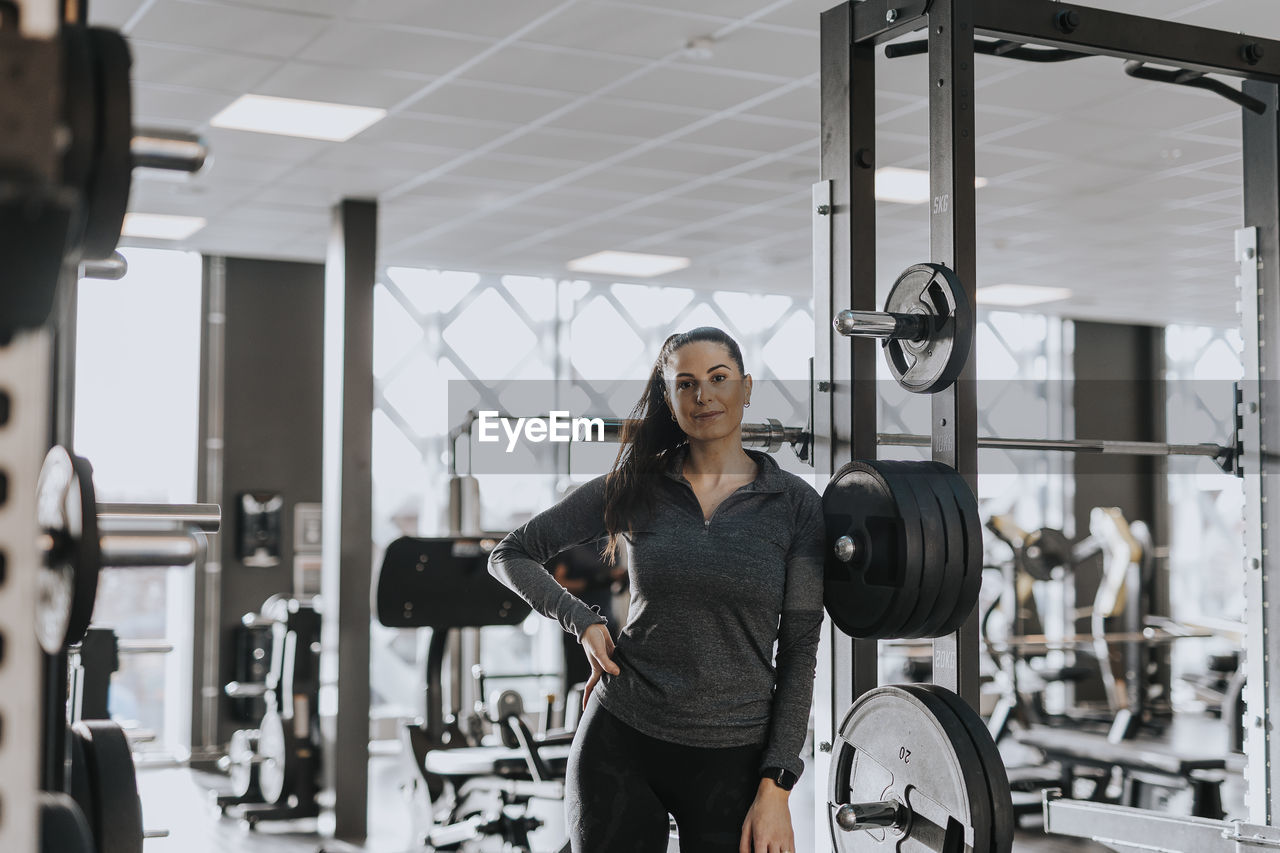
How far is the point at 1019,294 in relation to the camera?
9391 millimetres

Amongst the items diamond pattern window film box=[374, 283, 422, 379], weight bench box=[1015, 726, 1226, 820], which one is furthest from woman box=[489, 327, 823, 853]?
diamond pattern window film box=[374, 283, 422, 379]

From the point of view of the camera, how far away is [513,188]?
635 cm

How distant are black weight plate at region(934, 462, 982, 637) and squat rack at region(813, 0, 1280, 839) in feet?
0.29

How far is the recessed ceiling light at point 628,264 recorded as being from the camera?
804cm

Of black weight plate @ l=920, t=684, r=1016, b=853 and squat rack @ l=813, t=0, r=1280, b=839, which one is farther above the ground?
squat rack @ l=813, t=0, r=1280, b=839

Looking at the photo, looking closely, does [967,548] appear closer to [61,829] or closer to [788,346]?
[61,829]

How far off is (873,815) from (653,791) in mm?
362

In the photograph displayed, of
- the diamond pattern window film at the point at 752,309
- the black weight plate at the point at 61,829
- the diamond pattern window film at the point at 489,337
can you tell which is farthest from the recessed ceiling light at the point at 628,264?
the black weight plate at the point at 61,829

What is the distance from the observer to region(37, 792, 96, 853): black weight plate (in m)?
0.85

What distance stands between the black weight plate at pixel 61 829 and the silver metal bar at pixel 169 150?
0.47 m

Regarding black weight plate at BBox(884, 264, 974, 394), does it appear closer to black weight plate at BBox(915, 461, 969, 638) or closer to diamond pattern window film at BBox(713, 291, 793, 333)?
black weight plate at BBox(915, 461, 969, 638)

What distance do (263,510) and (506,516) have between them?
1.62 metres

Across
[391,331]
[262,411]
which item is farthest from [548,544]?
[391,331]

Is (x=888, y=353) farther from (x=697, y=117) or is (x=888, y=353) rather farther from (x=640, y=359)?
(x=640, y=359)
